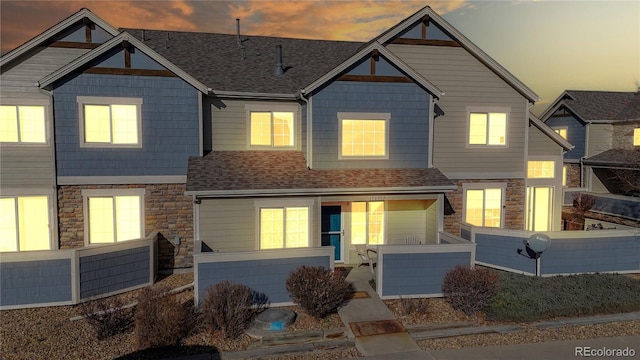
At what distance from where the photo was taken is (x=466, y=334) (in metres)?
9.95

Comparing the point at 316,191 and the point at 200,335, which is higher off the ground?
the point at 316,191

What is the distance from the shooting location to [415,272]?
12.0 m

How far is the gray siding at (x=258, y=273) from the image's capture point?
10.9 metres

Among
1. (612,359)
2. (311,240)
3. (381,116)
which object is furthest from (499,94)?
(612,359)

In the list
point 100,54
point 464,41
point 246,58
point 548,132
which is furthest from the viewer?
point 246,58

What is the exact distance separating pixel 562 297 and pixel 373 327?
554cm

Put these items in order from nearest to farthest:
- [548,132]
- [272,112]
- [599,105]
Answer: [272,112] < [548,132] < [599,105]

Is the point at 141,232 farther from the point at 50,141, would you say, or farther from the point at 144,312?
the point at 144,312

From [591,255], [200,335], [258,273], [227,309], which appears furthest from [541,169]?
[200,335]

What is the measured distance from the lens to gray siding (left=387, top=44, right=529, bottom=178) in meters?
16.8

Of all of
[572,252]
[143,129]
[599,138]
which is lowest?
[572,252]

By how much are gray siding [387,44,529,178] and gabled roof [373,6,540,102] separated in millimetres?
204

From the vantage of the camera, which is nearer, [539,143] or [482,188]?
[482,188]

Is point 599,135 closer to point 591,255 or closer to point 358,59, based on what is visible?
point 591,255
